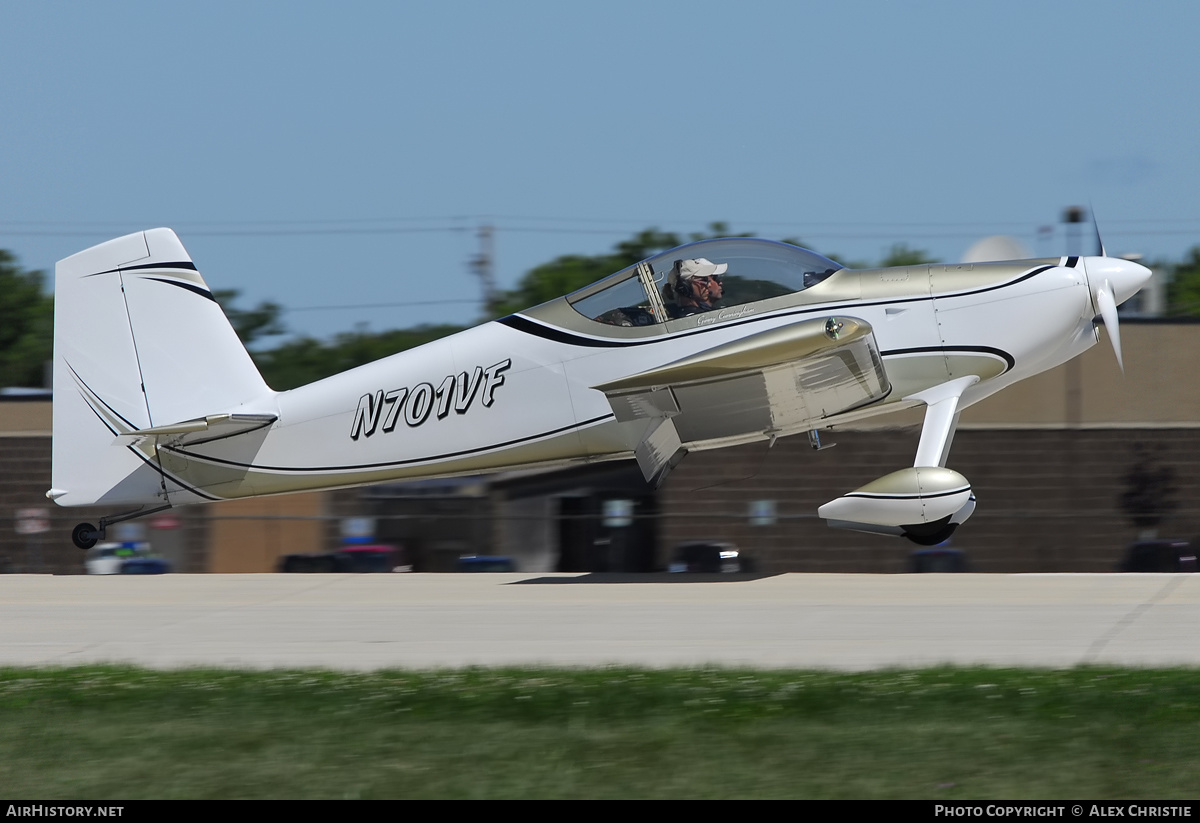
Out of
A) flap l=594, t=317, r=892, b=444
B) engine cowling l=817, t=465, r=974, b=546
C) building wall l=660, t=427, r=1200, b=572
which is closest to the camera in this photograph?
engine cowling l=817, t=465, r=974, b=546

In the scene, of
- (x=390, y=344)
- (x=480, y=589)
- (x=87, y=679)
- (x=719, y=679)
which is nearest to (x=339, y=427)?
(x=480, y=589)

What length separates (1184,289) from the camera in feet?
212

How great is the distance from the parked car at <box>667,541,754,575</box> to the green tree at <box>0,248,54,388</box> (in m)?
44.2

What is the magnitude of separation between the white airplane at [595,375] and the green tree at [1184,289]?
5357 cm

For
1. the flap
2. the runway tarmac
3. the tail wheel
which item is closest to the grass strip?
the runway tarmac

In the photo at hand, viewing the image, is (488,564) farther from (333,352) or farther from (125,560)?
(333,352)

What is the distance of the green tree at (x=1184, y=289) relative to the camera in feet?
201

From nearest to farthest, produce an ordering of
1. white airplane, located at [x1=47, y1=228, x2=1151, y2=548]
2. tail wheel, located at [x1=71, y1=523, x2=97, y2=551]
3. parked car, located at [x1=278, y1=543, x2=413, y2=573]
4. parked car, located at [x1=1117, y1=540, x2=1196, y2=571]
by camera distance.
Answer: white airplane, located at [x1=47, y1=228, x2=1151, y2=548], tail wheel, located at [x1=71, y1=523, x2=97, y2=551], parked car, located at [x1=1117, y1=540, x2=1196, y2=571], parked car, located at [x1=278, y1=543, x2=413, y2=573]

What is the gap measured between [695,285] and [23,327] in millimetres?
56643

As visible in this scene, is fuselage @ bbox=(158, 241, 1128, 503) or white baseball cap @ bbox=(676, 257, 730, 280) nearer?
fuselage @ bbox=(158, 241, 1128, 503)

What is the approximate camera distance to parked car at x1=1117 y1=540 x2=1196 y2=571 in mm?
17609

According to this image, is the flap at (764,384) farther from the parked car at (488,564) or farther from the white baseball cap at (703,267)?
the parked car at (488,564)

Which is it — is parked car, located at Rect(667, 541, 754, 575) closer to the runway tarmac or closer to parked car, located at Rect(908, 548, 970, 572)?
parked car, located at Rect(908, 548, 970, 572)

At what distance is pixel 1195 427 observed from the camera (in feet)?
64.8
